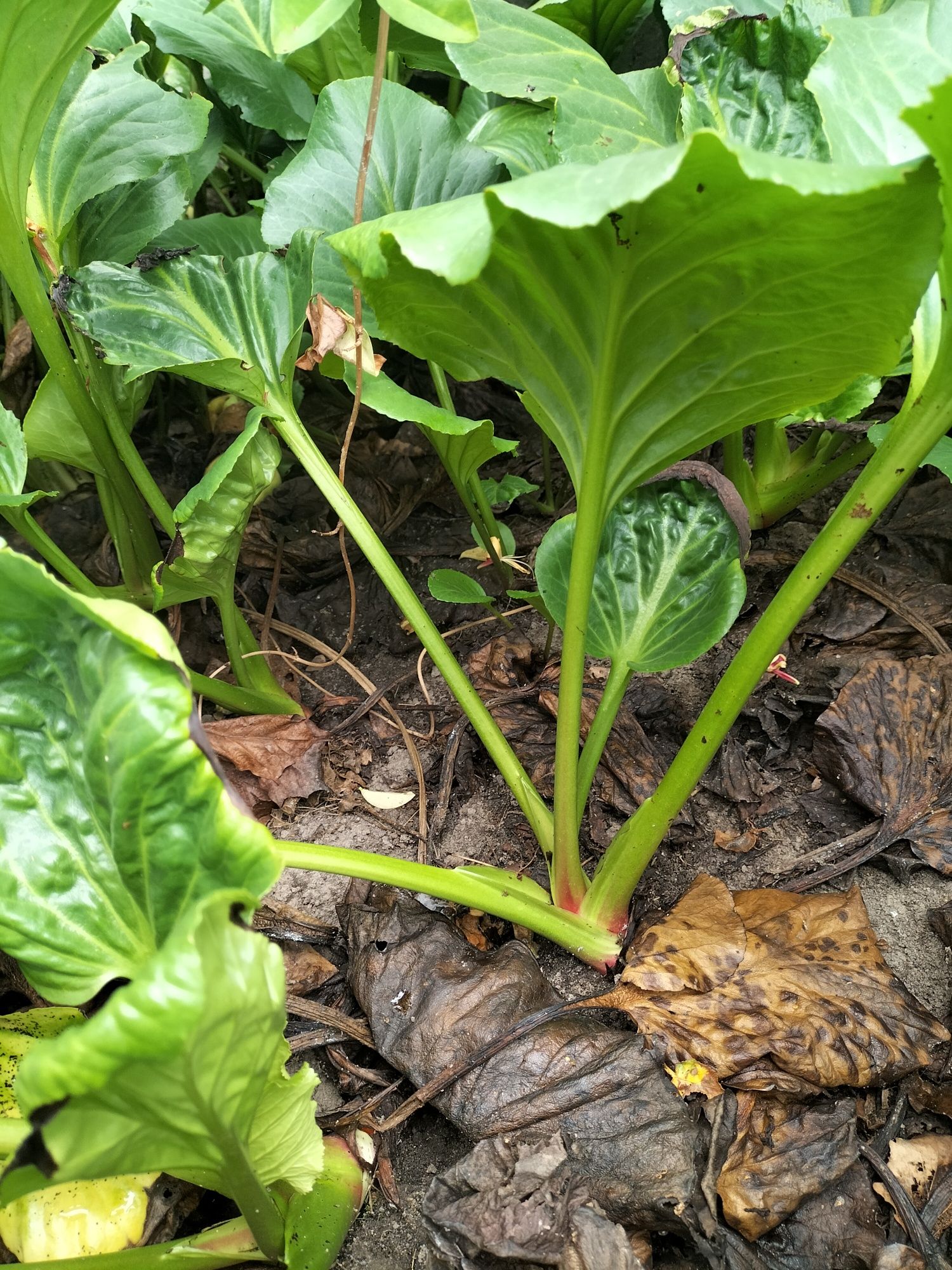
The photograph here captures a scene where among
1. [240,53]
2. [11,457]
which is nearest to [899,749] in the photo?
[11,457]

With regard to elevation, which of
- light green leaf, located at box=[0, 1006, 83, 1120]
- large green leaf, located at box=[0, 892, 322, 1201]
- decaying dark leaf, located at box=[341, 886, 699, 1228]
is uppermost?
large green leaf, located at box=[0, 892, 322, 1201]

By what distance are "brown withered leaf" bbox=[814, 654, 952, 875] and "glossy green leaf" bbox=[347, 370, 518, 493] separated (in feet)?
1.80

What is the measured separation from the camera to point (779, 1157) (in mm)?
796

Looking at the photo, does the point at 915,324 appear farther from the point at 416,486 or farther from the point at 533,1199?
the point at 416,486

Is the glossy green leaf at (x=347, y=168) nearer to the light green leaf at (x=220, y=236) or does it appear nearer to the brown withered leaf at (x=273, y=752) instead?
the light green leaf at (x=220, y=236)

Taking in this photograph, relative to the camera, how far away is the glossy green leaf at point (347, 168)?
1.04m

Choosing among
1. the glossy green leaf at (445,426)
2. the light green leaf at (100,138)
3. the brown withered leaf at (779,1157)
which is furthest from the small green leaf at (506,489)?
the brown withered leaf at (779,1157)

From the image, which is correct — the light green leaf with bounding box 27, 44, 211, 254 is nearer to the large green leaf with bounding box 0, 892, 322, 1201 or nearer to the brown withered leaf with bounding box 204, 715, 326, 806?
the brown withered leaf with bounding box 204, 715, 326, 806

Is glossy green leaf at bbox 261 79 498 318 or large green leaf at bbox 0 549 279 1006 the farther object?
glossy green leaf at bbox 261 79 498 318

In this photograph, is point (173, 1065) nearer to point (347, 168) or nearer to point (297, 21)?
point (297, 21)

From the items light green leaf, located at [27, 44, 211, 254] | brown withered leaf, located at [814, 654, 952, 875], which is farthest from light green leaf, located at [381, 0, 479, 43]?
brown withered leaf, located at [814, 654, 952, 875]

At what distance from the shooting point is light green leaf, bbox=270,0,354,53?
59cm

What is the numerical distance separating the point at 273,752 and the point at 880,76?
102 cm

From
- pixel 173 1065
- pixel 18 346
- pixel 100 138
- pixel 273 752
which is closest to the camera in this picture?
pixel 173 1065
